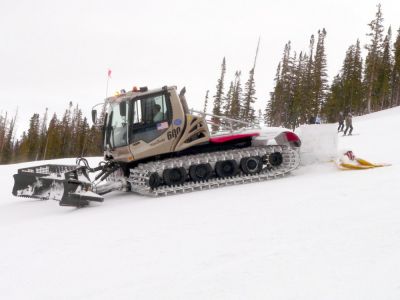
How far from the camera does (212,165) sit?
968cm

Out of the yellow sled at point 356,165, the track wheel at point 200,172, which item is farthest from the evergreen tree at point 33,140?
the yellow sled at point 356,165

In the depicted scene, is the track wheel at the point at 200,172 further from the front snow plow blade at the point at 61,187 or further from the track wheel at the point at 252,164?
the front snow plow blade at the point at 61,187

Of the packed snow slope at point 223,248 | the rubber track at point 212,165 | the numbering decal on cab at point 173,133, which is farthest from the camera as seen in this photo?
the numbering decal on cab at point 173,133

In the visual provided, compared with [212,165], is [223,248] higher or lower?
lower

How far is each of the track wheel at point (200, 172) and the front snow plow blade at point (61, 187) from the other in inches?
89.7

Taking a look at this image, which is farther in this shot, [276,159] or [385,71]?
[385,71]

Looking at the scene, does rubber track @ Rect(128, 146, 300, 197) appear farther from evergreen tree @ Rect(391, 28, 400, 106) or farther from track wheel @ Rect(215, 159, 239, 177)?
Answer: evergreen tree @ Rect(391, 28, 400, 106)

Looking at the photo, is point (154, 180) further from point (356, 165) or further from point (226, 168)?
point (356, 165)

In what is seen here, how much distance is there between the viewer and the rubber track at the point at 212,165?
29.8 ft

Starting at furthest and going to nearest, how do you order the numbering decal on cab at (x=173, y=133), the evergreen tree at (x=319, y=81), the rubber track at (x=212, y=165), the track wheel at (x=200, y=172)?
the evergreen tree at (x=319, y=81)
the numbering decal on cab at (x=173, y=133)
the track wheel at (x=200, y=172)
the rubber track at (x=212, y=165)

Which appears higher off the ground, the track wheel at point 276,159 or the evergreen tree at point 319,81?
the evergreen tree at point 319,81

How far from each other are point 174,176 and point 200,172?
0.67m

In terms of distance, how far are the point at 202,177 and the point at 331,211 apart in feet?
14.4

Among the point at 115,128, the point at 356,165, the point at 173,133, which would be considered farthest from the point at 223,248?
the point at 356,165
